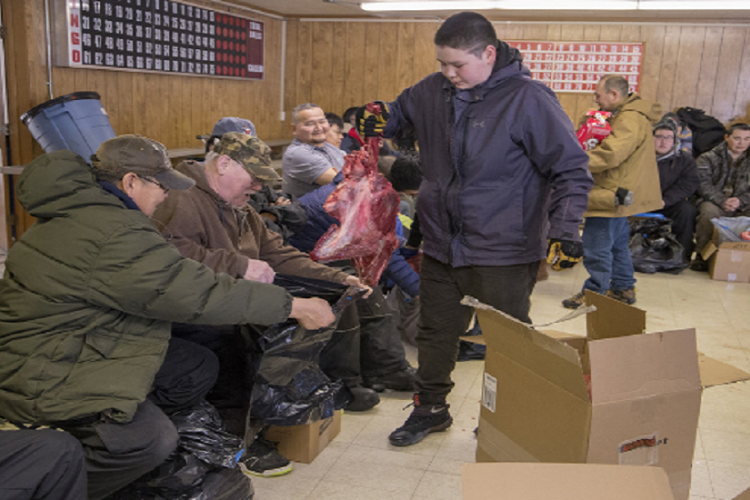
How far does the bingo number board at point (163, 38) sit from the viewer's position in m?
4.77

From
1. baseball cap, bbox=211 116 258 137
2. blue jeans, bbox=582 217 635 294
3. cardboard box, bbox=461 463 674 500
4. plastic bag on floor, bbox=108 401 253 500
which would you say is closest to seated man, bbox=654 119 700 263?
blue jeans, bbox=582 217 635 294

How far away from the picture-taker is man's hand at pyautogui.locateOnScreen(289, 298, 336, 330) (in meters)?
2.09

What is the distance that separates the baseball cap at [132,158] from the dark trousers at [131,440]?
0.54 m

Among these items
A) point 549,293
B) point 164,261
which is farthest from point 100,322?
point 549,293

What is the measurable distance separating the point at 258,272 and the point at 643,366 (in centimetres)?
117

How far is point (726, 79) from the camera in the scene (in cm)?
697

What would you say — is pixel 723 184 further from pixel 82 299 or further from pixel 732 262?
pixel 82 299

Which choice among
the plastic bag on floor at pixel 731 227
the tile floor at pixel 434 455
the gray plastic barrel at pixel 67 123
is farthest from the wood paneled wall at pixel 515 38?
the gray plastic barrel at pixel 67 123

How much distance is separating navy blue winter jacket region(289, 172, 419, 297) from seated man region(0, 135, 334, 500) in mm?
1272

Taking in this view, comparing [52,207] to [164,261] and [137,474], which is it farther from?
[137,474]

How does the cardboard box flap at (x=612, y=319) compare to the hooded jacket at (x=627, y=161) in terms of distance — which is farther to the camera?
the hooded jacket at (x=627, y=161)

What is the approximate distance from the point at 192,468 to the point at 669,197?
4.87 m

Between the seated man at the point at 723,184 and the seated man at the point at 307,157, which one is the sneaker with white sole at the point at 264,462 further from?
the seated man at the point at 723,184

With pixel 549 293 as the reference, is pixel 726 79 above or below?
above
